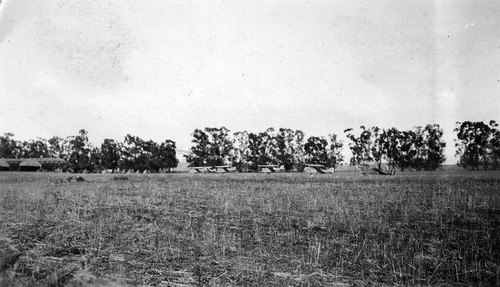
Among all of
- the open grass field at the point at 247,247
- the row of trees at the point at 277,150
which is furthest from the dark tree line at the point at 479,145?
the open grass field at the point at 247,247

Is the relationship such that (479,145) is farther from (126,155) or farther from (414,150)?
(126,155)

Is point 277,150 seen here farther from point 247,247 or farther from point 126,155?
point 247,247

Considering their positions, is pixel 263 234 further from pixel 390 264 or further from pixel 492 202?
pixel 492 202

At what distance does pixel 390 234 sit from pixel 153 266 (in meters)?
4.62

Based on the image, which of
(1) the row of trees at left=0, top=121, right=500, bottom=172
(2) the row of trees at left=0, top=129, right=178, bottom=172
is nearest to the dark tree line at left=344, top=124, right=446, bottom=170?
(1) the row of trees at left=0, top=121, right=500, bottom=172

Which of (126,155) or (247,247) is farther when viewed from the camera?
(126,155)

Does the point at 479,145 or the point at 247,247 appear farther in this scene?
the point at 479,145

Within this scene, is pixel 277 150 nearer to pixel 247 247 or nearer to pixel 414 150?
pixel 414 150

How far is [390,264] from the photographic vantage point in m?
4.94

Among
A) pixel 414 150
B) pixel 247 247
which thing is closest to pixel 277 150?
pixel 414 150

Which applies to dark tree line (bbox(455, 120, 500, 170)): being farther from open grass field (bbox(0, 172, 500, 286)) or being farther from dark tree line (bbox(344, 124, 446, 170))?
open grass field (bbox(0, 172, 500, 286))

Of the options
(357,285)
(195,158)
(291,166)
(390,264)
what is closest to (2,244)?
(357,285)

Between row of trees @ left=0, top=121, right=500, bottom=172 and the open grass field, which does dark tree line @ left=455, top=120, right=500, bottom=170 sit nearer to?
row of trees @ left=0, top=121, right=500, bottom=172

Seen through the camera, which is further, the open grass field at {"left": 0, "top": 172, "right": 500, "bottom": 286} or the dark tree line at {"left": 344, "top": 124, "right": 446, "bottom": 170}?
the dark tree line at {"left": 344, "top": 124, "right": 446, "bottom": 170}
